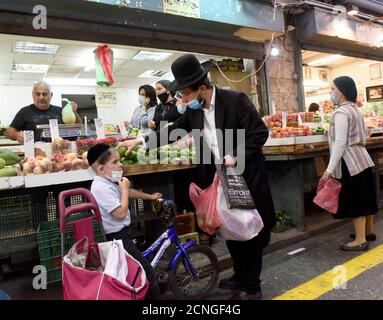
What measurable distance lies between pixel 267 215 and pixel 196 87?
123cm

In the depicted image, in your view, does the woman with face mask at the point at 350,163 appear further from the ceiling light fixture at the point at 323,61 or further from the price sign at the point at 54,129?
the ceiling light fixture at the point at 323,61

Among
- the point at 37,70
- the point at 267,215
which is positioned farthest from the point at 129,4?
the point at 37,70

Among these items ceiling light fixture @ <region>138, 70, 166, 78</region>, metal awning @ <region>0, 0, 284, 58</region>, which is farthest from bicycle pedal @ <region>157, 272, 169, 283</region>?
ceiling light fixture @ <region>138, 70, 166, 78</region>

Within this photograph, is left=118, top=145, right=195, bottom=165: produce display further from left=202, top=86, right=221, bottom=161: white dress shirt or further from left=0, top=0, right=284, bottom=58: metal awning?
left=0, top=0, right=284, bottom=58: metal awning

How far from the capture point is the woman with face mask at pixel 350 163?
156 inches

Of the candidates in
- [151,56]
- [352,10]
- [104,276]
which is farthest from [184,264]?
[151,56]

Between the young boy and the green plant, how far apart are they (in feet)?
8.75

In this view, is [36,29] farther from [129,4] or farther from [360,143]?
[360,143]

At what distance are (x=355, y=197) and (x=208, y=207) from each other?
86.1 inches

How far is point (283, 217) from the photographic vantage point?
4.85 meters

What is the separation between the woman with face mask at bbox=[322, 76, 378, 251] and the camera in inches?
156

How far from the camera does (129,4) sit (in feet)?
14.9

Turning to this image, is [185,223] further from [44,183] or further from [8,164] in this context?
[8,164]

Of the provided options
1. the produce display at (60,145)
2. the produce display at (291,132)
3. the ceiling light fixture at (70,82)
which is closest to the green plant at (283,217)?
the produce display at (291,132)
